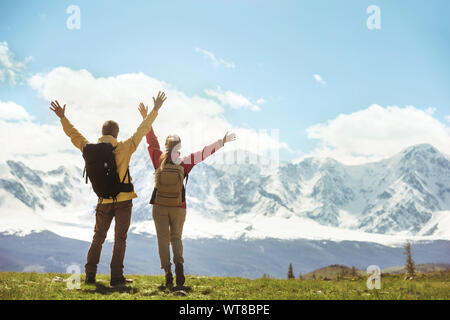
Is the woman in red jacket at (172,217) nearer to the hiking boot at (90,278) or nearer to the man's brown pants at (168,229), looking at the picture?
the man's brown pants at (168,229)

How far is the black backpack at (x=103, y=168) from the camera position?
1149 cm

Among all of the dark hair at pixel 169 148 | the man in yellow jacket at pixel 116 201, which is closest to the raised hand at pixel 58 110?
the man in yellow jacket at pixel 116 201

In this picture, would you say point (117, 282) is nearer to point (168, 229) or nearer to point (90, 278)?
point (90, 278)

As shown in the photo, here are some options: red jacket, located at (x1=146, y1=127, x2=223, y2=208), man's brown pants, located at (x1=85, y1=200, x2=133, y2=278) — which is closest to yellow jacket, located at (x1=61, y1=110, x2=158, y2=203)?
man's brown pants, located at (x1=85, y1=200, x2=133, y2=278)

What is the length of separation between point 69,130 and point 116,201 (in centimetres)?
249

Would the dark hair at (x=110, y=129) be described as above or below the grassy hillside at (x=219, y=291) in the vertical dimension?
above

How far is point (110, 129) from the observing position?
472 inches

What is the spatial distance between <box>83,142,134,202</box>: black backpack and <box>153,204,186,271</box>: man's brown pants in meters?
1.36

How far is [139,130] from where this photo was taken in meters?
11.7

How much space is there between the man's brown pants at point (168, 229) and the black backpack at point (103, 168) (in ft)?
4.45
